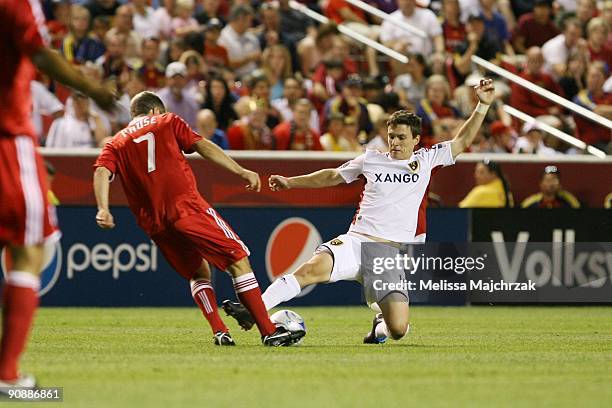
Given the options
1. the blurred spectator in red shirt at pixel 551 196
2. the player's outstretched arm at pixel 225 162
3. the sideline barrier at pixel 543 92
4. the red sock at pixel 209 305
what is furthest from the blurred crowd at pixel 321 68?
the player's outstretched arm at pixel 225 162

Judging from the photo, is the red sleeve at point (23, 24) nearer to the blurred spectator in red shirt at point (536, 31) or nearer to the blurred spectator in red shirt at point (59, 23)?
the blurred spectator in red shirt at point (59, 23)

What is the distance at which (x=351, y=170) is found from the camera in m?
11.6

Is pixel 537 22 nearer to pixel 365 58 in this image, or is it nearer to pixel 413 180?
pixel 365 58

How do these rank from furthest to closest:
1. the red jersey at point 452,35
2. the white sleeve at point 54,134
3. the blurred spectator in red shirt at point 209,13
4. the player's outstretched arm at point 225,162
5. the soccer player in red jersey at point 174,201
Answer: the red jersey at point 452,35 → the blurred spectator in red shirt at point 209,13 → the white sleeve at point 54,134 → the soccer player in red jersey at point 174,201 → the player's outstretched arm at point 225,162

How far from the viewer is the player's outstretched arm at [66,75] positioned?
721 centimetres

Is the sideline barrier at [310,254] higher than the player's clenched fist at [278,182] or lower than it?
lower

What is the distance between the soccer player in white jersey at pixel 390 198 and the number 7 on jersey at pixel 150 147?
3.61 ft

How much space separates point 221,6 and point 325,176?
11217 millimetres

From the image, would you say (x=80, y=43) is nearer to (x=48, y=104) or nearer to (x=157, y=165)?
(x=48, y=104)

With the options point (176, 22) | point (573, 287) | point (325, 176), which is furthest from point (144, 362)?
point (176, 22)

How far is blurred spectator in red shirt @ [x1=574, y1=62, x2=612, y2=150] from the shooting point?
20.8 metres

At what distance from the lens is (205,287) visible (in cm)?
1125

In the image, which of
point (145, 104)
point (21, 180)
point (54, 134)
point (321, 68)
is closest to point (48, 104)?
point (54, 134)

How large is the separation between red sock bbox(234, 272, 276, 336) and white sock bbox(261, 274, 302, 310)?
369 millimetres
